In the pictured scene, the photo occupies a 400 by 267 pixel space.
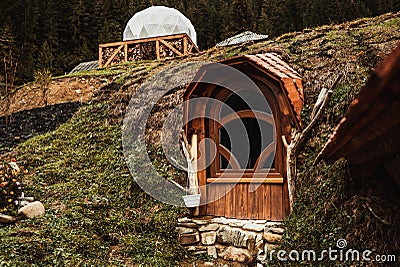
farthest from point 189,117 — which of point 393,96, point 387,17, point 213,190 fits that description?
point 387,17

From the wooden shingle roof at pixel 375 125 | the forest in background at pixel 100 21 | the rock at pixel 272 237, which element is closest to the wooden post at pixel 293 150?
the rock at pixel 272 237

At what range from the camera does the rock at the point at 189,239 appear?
6.92m

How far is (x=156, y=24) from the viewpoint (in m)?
22.5

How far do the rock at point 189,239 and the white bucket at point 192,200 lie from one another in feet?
1.88

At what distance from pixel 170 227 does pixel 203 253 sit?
40.2 inches

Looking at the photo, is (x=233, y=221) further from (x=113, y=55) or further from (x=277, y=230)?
(x=113, y=55)

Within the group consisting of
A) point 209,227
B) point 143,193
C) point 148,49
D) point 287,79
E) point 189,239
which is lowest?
point 189,239

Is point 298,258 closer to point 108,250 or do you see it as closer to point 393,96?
point 108,250

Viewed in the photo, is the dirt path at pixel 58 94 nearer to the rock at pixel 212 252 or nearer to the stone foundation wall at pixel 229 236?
the stone foundation wall at pixel 229 236

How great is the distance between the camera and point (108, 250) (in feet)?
21.3

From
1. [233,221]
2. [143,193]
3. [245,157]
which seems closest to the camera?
[233,221]

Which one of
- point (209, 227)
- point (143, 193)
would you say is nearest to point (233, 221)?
point (209, 227)

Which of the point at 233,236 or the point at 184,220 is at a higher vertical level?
the point at 184,220

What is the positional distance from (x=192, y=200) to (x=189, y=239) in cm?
77
